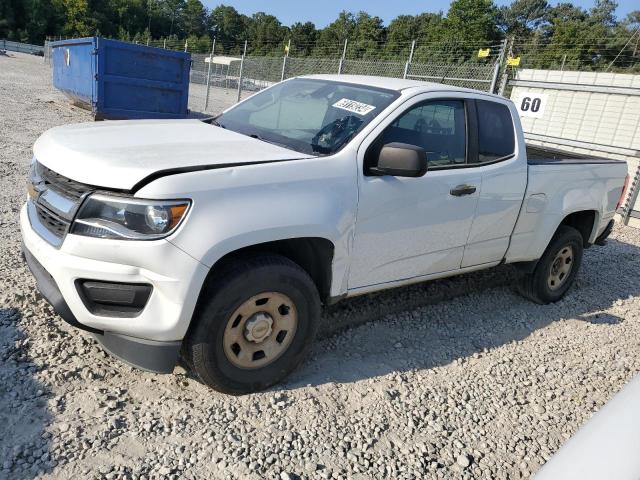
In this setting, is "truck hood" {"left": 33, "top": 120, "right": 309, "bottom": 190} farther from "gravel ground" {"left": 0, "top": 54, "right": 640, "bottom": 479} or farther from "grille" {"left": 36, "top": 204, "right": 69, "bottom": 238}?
"gravel ground" {"left": 0, "top": 54, "right": 640, "bottom": 479}

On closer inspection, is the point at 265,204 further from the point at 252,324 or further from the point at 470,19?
the point at 470,19

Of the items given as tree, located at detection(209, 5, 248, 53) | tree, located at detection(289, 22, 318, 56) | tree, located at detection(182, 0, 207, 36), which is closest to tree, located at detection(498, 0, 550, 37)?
tree, located at detection(289, 22, 318, 56)

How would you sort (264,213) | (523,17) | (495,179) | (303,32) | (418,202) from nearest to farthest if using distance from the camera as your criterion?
(264,213)
(418,202)
(495,179)
(523,17)
(303,32)

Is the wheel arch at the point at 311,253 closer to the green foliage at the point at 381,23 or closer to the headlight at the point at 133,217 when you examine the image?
the headlight at the point at 133,217

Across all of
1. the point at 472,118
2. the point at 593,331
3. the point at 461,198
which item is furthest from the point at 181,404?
the point at 593,331

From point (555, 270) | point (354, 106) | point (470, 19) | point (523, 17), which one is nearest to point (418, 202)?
point (354, 106)

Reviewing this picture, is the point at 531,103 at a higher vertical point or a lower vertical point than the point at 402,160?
higher

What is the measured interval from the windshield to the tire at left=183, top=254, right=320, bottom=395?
832 millimetres

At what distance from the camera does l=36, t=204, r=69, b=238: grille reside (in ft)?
8.73

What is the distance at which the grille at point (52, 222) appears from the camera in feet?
8.73

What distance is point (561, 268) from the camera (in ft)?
16.8

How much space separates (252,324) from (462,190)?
5.89 ft

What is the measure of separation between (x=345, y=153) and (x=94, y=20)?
264 feet

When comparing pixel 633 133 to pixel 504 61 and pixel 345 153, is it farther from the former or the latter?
pixel 345 153
